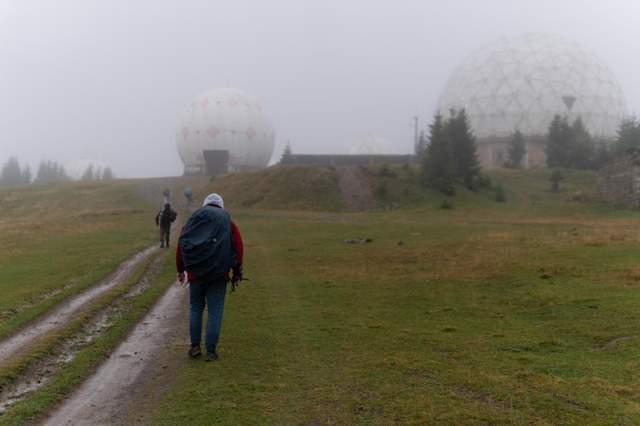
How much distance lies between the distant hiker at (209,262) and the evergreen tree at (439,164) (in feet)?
147

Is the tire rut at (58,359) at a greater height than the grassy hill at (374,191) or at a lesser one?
lesser

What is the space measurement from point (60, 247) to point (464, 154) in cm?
4047

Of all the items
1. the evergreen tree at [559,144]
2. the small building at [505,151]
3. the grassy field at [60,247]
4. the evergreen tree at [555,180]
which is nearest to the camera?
the grassy field at [60,247]

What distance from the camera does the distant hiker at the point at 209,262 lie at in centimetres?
855

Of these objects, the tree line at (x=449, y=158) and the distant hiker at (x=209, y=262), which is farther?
the tree line at (x=449, y=158)

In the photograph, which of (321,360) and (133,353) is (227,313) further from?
(321,360)

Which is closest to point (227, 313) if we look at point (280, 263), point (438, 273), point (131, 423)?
point (131, 423)

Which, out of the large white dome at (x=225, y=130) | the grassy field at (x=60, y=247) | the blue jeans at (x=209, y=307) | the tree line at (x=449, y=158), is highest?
the large white dome at (x=225, y=130)

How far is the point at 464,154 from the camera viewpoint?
57.3 m

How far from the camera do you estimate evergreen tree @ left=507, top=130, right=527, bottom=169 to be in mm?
71812

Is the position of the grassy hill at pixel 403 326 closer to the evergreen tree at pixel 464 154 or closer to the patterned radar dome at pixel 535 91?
the evergreen tree at pixel 464 154

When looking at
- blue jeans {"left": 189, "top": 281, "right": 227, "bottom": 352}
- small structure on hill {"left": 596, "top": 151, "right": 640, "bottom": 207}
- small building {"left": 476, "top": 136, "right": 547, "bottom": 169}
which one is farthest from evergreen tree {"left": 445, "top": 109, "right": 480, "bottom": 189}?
blue jeans {"left": 189, "top": 281, "right": 227, "bottom": 352}

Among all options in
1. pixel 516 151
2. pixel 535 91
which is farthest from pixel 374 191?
pixel 535 91

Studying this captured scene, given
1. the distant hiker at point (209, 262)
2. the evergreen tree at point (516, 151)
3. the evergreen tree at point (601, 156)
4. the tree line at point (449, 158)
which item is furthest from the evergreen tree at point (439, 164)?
the distant hiker at point (209, 262)
